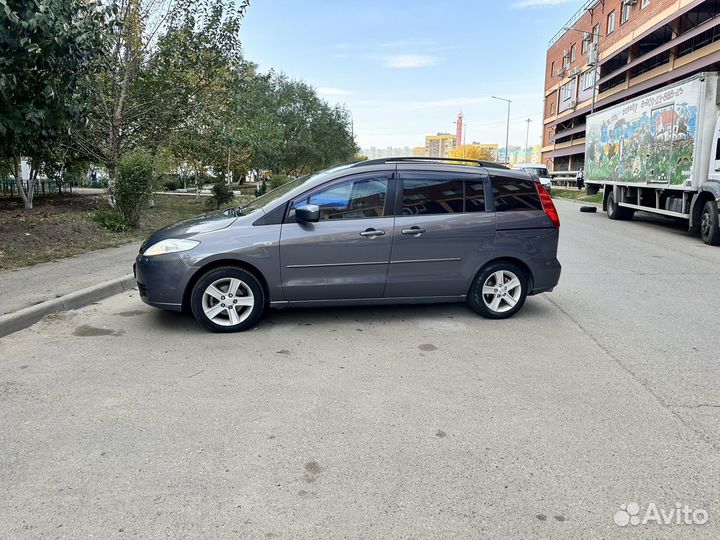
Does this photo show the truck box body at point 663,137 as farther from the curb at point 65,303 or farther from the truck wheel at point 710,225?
the curb at point 65,303

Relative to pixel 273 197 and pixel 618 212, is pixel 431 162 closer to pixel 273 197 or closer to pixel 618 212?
pixel 273 197

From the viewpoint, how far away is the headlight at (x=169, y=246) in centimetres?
552

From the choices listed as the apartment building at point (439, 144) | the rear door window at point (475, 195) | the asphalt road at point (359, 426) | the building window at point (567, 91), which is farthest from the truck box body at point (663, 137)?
the apartment building at point (439, 144)

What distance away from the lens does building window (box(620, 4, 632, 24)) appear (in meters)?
44.8

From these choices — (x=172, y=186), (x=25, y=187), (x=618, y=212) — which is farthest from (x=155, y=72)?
(x=172, y=186)

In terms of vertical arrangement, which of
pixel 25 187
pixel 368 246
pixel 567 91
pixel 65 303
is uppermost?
pixel 567 91

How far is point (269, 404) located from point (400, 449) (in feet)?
3.60

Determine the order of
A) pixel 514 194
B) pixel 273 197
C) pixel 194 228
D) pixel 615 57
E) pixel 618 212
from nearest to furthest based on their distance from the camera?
1. pixel 194 228
2. pixel 273 197
3. pixel 514 194
4. pixel 618 212
5. pixel 615 57

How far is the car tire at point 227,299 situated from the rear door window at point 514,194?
9.26ft

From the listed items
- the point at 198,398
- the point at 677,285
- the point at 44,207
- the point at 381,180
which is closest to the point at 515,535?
the point at 198,398

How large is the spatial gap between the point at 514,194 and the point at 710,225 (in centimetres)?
865

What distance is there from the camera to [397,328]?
5.84m

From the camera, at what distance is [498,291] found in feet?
20.4

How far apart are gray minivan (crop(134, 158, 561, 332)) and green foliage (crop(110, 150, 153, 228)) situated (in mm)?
6784
